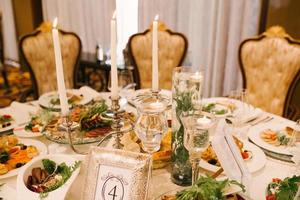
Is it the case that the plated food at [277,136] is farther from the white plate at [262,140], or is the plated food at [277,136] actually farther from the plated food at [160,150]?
the plated food at [160,150]

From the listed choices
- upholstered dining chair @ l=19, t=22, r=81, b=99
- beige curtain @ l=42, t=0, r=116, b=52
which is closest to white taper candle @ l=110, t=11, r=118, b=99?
upholstered dining chair @ l=19, t=22, r=81, b=99

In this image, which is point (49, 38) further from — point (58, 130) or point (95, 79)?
point (95, 79)

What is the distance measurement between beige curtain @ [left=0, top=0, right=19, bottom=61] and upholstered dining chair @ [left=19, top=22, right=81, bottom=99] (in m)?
3.07

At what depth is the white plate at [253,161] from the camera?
46.4 inches

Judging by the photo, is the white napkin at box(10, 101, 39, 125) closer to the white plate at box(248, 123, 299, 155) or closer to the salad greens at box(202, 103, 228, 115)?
the salad greens at box(202, 103, 228, 115)

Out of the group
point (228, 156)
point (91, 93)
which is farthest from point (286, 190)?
point (91, 93)

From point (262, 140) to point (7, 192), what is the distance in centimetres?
100

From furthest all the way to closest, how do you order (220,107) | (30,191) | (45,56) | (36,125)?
(45,56), (220,107), (36,125), (30,191)

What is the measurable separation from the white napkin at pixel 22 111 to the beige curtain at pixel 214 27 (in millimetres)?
1710

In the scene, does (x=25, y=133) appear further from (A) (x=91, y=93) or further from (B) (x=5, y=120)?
(A) (x=91, y=93)

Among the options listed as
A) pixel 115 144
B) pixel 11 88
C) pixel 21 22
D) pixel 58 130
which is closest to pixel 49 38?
pixel 58 130

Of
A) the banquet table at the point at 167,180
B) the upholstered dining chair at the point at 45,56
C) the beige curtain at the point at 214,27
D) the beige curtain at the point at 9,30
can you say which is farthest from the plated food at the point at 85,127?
the beige curtain at the point at 9,30

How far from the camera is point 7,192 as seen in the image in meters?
1.10

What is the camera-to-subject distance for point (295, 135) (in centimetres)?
115
